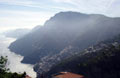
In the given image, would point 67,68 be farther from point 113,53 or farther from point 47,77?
point 113,53

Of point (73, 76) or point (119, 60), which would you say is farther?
point (119, 60)

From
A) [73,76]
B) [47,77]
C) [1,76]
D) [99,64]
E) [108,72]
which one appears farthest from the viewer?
[47,77]

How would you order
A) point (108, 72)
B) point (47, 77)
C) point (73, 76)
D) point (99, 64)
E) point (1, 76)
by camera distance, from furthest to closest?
point (47, 77) < point (99, 64) < point (108, 72) < point (73, 76) < point (1, 76)

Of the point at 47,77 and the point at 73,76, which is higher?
the point at 73,76

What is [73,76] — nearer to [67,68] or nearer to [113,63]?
[113,63]

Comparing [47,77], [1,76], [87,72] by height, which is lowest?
[47,77]

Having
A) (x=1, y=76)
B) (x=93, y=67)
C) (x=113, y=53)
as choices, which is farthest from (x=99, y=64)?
(x=1, y=76)

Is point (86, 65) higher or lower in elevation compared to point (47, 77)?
higher

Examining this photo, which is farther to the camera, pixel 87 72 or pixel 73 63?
pixel 73 63

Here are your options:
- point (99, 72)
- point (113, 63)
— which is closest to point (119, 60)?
point (113, 63)
